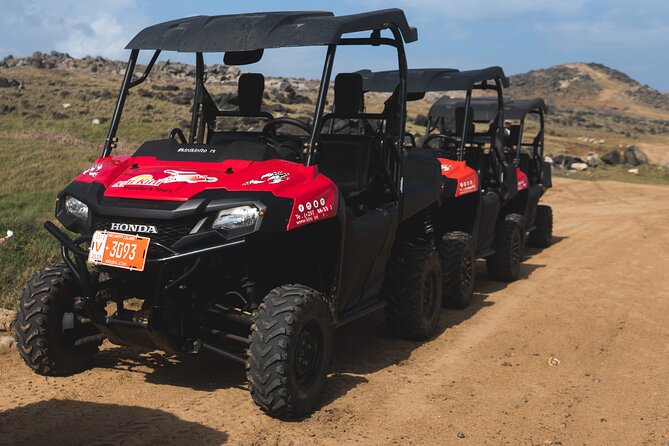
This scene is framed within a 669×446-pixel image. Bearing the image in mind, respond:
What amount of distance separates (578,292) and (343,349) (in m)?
3.57

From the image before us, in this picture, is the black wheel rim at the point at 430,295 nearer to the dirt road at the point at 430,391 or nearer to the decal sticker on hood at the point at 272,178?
the dirt road at the point at 430,391

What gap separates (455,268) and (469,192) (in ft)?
3.64

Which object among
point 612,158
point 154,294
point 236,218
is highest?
point 236,218

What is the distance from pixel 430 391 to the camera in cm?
557

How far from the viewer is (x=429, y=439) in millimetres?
4723

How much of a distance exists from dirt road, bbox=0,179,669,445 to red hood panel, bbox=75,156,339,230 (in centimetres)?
119

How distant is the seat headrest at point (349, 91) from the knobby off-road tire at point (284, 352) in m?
1.65

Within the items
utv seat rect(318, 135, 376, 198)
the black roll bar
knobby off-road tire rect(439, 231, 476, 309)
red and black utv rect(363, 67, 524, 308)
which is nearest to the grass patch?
the black roll bar

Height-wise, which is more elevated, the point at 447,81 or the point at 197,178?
the point at 447,81

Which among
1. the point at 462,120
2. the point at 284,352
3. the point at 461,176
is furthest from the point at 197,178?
the point at 462,120

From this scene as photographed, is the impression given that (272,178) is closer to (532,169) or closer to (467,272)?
(467,272)

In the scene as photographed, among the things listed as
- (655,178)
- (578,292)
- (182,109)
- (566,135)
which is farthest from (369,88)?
(566,135)

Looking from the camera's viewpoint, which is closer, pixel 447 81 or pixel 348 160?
pixel 348 160

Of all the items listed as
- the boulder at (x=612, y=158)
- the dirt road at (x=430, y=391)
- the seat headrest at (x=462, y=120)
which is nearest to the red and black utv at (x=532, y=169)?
→ the seat headrest at (x=462, y=120)
